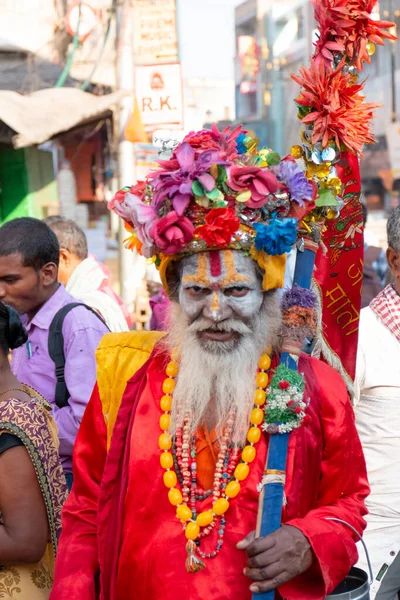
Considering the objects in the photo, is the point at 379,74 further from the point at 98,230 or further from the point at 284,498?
the point at 284,498

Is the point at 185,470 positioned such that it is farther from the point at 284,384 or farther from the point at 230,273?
the point at 230,273

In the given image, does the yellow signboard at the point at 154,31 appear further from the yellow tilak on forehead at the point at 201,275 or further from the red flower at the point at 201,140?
the yellow tilak on forehead at the point at 201,275

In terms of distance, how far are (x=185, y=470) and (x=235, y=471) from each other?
0.15 m

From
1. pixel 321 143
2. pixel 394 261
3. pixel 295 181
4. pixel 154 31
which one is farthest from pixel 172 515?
pixel 154 31

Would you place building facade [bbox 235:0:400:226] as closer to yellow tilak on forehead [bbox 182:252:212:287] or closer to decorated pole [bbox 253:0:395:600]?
decorated pole [bbox 253:0:395:600]

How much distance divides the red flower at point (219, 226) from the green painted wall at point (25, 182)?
11.1m

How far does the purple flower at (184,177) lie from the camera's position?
2.63 meters

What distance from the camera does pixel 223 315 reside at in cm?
270

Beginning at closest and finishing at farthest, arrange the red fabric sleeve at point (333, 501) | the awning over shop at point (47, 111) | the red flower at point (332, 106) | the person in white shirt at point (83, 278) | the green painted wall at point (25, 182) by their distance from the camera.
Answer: the red fabric sleeve at point (333, 501)
the red flower at point (332, 106)
the person in white shirt at point (83, 278)
the awning over shop at point (47, 111)
the green painted wall at point (25, 182)

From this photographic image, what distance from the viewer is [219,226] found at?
2.65 metres

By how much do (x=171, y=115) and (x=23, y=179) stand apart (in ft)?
12.5

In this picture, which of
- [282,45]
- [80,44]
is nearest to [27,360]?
[80,44]

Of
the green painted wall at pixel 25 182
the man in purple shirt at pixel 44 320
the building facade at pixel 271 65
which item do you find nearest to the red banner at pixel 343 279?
the man in purple shirt at pixel 44 320

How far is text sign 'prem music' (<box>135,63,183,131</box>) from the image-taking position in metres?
10.6
